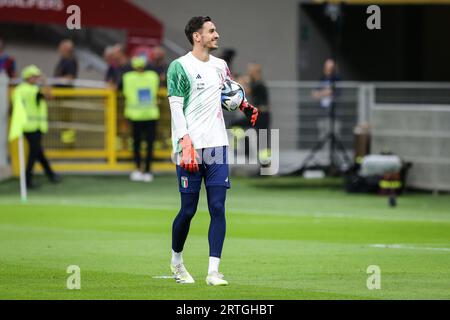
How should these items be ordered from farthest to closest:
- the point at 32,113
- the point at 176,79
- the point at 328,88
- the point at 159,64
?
the point at 328,88
the point at 159,64
the point at 32,113
the point at 176,79

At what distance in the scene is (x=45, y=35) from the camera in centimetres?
3058

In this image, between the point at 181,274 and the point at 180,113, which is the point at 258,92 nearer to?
the point at 181,274

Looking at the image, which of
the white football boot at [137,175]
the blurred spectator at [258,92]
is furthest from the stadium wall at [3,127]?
the blurred spectator at [258,92]

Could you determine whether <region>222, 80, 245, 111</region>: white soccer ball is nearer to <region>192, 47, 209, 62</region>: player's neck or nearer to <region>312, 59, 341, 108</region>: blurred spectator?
<region>192, 47, 209, 62</region>: player's neck

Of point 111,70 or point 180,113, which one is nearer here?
point 180,113

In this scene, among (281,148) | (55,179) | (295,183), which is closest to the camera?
(55,179)

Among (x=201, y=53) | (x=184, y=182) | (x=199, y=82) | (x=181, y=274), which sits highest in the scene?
(x=201, y=53)

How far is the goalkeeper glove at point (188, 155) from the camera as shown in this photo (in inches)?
447

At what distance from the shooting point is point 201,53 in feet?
37.9

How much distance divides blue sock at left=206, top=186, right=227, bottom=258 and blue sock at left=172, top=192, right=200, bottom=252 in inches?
6.6

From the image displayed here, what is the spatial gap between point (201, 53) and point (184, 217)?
1.50m

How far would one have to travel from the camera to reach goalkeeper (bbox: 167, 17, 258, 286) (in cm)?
1145

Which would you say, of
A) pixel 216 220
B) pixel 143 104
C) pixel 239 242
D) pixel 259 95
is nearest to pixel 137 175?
pixel 143 104

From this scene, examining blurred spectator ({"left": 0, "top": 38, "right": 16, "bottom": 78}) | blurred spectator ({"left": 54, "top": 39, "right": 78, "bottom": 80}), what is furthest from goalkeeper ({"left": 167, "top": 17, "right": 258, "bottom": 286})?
blurred spectator ({"left": 0, "top": 38, "right": 16, "bottom": 78})
